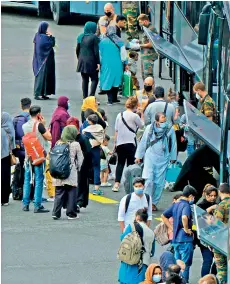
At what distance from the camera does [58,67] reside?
33.1 m

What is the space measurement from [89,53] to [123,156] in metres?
5.42

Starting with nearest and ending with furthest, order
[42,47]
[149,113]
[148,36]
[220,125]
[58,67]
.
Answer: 1. [220,125]
2. [149,113]
3. [148,36]
4. [42,47]
5. [58,67]

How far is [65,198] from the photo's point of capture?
2109cm

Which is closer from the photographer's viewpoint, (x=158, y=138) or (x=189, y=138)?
(x=158, y=138)

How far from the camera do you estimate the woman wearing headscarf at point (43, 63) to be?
28.4 m

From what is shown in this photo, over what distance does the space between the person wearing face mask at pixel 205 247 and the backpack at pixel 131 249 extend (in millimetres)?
947

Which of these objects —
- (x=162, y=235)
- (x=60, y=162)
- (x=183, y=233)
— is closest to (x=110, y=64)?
(x=60, y=162)

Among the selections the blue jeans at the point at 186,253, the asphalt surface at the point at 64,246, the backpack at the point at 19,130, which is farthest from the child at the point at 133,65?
the blue jeans at the point at 186,253

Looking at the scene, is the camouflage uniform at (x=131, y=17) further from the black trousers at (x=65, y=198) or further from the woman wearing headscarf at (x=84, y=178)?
the black trousers at (x=65, y=198)

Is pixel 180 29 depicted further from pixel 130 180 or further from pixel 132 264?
pixel 132 264

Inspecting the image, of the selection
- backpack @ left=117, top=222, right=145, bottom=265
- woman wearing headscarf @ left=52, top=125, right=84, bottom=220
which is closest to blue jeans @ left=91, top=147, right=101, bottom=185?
woman wearing headscarf @ left=52, top=125, right=84, bottom=220

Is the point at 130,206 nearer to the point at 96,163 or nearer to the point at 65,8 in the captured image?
the point at 96,163

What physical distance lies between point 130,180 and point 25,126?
5.27 feet

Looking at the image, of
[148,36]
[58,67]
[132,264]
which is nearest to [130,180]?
[132,264]
